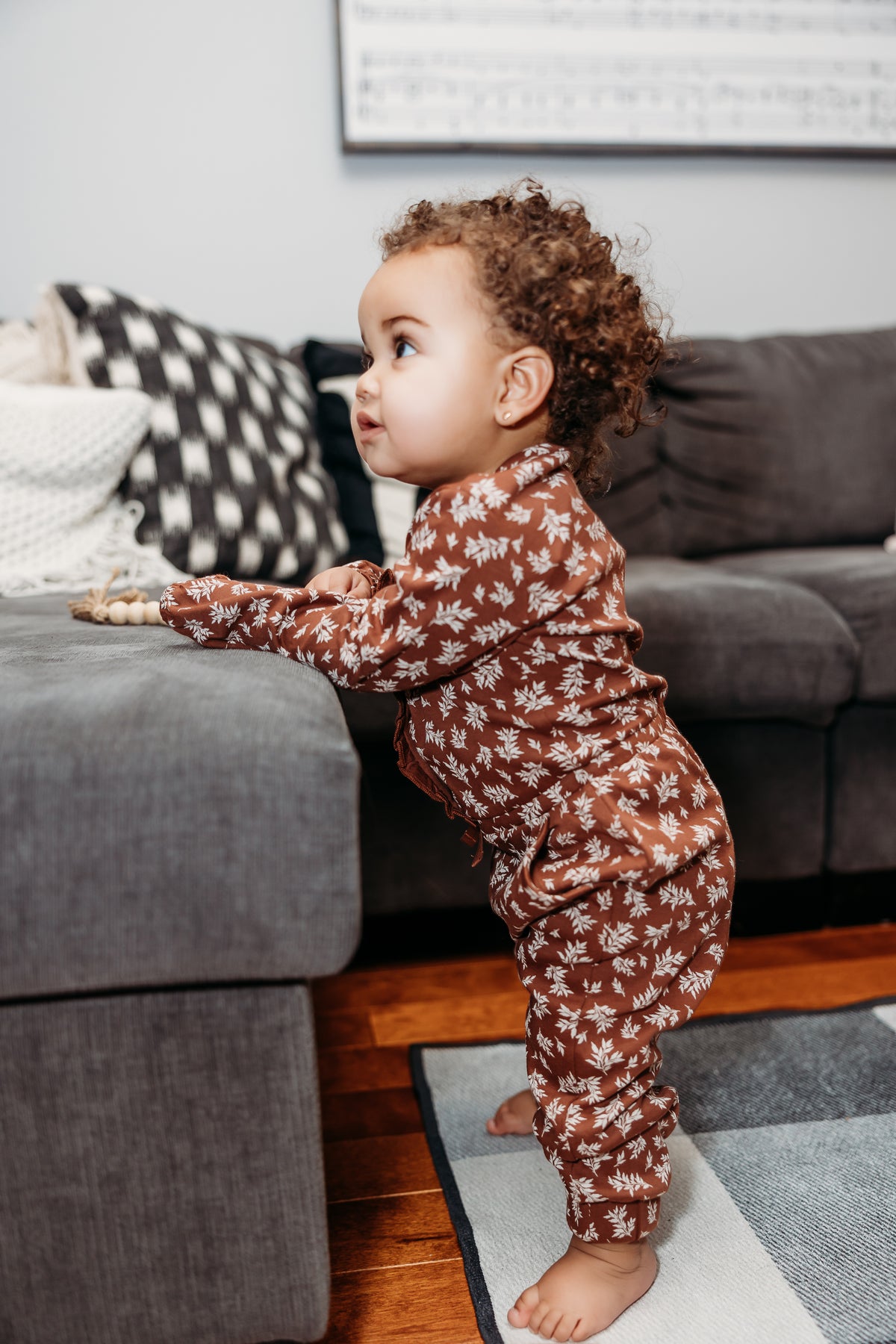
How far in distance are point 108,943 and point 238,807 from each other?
0.11m

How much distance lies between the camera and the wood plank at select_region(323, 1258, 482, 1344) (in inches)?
29.9

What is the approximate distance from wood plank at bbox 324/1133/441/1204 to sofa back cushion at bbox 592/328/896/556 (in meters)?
1.11

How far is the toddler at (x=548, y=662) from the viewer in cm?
72

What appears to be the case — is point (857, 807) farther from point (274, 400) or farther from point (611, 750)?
point (274, 400)

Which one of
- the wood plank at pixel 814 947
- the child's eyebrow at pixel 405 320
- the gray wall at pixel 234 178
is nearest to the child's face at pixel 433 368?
the child's eyebrow at pixel 405 320

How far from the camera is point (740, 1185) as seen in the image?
0.91 m

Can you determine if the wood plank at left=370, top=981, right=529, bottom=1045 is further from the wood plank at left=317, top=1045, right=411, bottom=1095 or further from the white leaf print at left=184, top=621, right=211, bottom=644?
the white leaf print at left=184, top=621, right=211, bottom=644

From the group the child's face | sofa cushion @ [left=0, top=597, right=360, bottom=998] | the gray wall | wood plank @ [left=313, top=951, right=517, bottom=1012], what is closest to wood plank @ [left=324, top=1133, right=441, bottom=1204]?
wood plank @ [left=313, top=951, right=517, bottom=1012]

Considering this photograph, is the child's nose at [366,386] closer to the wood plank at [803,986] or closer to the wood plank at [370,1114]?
the wood plank at [370,1114]

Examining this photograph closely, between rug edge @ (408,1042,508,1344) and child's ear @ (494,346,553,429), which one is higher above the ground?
child's ear @ (494,346,553,429)

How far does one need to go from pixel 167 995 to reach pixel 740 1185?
572mm

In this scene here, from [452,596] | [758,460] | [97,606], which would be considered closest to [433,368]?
[452,596]

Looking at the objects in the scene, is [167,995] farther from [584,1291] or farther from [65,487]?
[65,487]

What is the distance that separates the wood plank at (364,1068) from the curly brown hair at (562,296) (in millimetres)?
673
